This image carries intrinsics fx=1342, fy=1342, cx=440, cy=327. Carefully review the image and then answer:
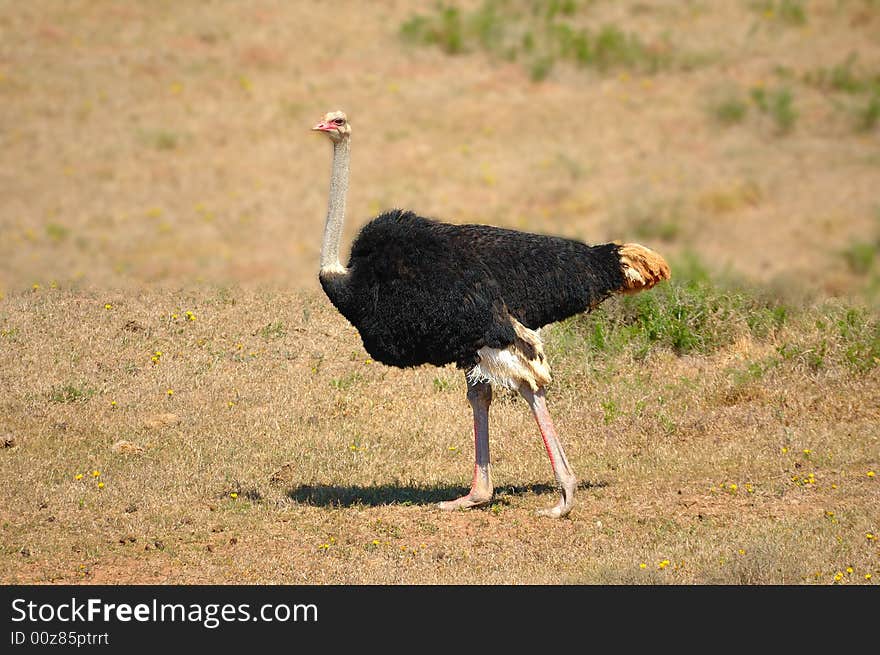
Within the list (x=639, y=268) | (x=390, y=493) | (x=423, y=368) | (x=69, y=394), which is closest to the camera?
(x=639, y=268)

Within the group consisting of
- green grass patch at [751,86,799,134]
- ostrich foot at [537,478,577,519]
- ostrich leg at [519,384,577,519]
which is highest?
ostrich leg at [519,384,577,519]

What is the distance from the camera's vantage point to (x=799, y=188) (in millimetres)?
22750

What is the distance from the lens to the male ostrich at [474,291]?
28.7ft

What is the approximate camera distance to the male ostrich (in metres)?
8.75

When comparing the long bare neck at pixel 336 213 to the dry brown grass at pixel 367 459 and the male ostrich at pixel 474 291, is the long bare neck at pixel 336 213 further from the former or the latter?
the dry brown grass at pixel 367 459

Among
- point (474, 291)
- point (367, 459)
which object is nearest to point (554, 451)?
point (474, 291)

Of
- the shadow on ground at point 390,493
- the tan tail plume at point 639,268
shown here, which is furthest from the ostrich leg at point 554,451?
the tan tail plume at point 639,268

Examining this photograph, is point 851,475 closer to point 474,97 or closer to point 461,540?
point 461,540

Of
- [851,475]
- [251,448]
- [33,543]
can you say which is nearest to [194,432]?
[251,448]

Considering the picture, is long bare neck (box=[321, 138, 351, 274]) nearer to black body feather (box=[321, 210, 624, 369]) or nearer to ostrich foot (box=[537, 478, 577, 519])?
black body feather (box=[321, 210, 624, 369])

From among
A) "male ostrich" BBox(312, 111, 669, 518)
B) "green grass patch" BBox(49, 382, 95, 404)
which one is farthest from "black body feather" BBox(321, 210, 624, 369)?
"green grass patch" BBox(49, 382, 95, 404)

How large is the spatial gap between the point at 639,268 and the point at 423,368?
3.50m

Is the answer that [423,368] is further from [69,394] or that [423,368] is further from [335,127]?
[335,127]

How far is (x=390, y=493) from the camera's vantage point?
9703 millimetres
